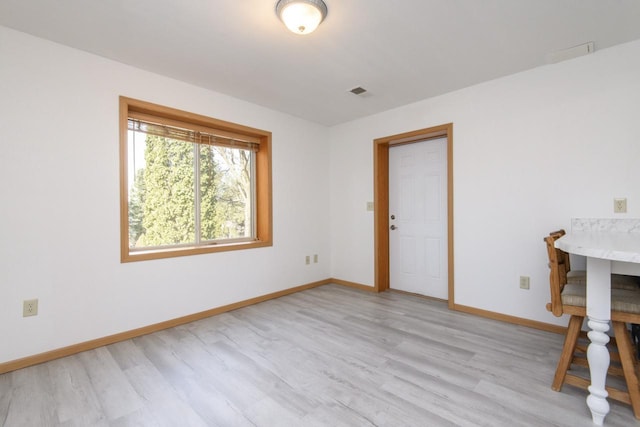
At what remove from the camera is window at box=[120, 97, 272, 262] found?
2787mm

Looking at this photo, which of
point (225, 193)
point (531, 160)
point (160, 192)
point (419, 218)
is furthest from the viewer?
point (419, 218)

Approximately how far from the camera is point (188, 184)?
3197 millimetres

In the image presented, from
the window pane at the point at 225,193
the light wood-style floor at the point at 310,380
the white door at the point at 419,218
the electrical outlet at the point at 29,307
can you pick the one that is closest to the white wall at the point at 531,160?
the white door at the point at 419,218

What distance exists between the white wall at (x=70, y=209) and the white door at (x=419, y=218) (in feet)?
8.04

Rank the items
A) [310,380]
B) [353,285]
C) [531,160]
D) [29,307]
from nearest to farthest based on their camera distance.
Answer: [310,380] < [29,307] < [531,160] < [353,285]

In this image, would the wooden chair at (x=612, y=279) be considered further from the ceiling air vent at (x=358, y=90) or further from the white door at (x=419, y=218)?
the ceiling air vent at (x=358, y=90)

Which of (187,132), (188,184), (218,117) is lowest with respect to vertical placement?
(188,184)

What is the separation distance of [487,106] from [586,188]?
1.17m

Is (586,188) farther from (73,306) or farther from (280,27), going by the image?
(73,306)

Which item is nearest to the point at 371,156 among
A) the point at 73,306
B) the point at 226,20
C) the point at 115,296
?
the point at 226,20

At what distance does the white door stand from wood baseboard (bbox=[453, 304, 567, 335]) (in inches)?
16.7

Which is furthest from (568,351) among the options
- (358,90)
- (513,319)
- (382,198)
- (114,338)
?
(114,338)

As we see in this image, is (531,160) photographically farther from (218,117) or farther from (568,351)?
(218,117)

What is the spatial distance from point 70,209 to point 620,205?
4.41 meters
